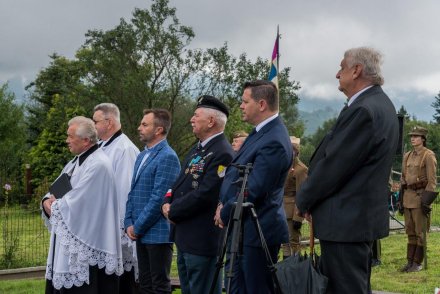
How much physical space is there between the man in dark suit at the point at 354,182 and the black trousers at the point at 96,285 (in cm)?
257

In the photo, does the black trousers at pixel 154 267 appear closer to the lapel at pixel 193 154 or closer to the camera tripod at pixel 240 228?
the lapel at pixel 193 154

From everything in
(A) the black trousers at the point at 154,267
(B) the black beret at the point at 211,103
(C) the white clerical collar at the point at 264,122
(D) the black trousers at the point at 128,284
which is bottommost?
(D) the black trousers at the point at 128,284

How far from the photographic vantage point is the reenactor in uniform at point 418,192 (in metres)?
9.05

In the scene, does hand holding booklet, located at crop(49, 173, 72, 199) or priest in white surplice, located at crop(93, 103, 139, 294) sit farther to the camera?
priest in white surplice, located at crop(93, 103, 139, 294)

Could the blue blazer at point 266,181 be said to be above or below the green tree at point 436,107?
below

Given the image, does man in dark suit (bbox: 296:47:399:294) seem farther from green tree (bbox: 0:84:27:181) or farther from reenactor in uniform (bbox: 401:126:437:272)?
green tree (bbox: 0:84:27:181)

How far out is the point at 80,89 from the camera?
65.5 feet

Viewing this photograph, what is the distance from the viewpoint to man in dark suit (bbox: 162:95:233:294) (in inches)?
210

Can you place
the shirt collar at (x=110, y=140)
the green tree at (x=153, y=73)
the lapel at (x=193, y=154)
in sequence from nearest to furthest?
1. the lapel at (x=193, y=154)
2. the shirt collar at (x=110, y=140)
3. the green tree at (x=153, y=73)

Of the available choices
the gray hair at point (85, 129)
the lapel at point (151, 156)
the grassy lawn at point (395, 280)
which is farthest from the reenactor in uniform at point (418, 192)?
the gray hair at point (85, 129)

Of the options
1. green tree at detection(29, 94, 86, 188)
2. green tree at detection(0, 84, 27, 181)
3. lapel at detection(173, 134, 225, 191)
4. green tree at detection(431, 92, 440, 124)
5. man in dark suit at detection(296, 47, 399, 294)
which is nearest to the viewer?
man in dark suit at detection(296, 47, 399, 294)

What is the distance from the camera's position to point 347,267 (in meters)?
4.05

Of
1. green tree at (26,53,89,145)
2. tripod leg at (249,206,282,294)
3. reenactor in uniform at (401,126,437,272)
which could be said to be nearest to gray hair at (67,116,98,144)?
tripod leg at (249,206,282,294)

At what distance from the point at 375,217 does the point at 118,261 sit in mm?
2934
